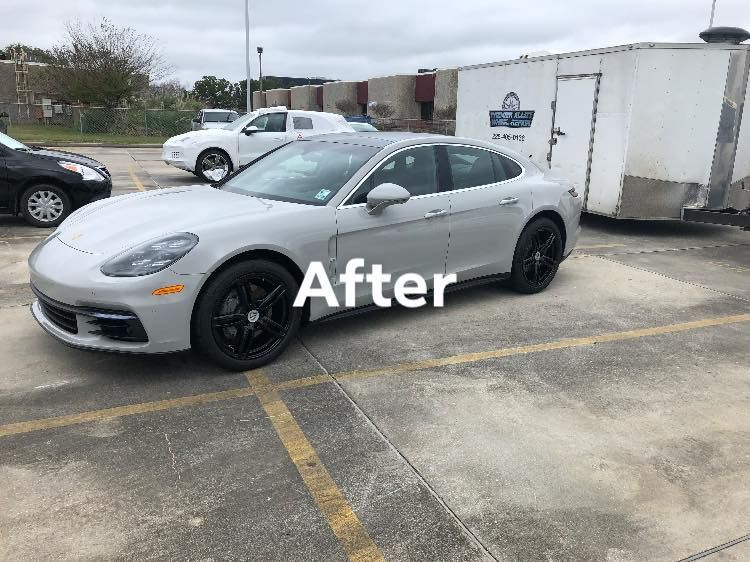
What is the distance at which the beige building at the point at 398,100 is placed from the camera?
40.3m

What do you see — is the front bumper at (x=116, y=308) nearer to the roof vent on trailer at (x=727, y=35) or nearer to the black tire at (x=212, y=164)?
the roof vent on trailer at (x=727, y=35)

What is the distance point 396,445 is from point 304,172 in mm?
2412

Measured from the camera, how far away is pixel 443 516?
273 cm

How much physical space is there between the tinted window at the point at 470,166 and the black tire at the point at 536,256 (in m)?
0.68

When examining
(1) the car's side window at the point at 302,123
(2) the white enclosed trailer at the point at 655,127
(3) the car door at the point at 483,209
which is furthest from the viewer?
(1) the car's side window at the point at 302,123

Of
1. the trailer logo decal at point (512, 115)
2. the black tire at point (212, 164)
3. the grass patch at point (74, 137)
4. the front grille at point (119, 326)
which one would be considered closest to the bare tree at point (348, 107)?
the grass patch at point (74, 137)

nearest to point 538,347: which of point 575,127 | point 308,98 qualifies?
point 575,127

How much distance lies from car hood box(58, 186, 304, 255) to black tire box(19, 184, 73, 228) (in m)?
4.15

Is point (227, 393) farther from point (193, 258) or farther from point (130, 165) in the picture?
point (130, 165)

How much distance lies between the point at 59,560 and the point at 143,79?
Answer: 117ft

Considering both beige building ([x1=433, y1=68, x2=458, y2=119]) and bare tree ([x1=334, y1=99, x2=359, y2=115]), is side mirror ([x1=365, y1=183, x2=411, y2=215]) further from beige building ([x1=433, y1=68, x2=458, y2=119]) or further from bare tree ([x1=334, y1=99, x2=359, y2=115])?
bare tree ([x1=334, y1=99, x2=359, y2=115])

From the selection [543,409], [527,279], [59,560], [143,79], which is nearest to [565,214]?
[527,279]

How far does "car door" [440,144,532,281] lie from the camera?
203 inches

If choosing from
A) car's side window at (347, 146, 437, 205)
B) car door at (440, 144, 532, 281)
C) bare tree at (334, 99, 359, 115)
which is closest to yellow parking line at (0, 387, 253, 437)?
car's side window at (347, 146, 437, 205)
